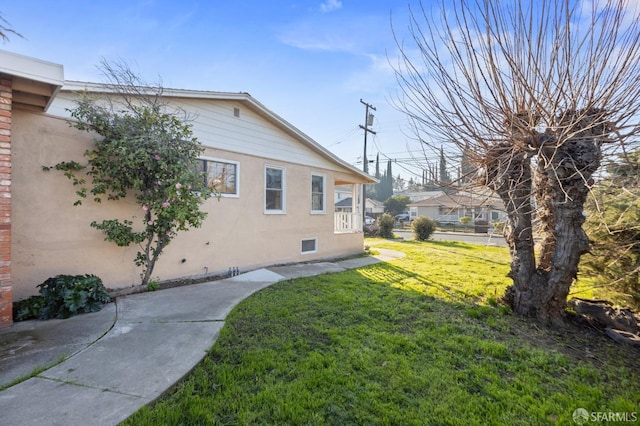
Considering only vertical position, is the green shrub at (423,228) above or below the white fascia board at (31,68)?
below

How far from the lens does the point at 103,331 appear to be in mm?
3449

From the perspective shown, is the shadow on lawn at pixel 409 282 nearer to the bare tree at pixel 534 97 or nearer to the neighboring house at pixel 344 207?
the bare tree at pixel 534 97

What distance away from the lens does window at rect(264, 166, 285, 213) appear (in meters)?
8.15

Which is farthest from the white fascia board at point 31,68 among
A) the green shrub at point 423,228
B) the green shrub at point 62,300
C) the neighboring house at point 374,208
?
the neighboring house at point 374,208

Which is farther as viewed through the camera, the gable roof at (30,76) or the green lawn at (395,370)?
the gable roof at (30,76)

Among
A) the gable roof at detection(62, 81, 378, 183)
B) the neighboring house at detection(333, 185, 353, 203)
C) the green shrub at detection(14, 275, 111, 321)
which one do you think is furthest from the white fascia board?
the neighboring house at detection(333, 185, 353, 203)

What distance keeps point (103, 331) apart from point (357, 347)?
10.3ft

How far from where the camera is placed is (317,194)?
977 cm

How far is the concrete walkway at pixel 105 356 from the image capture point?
206cm

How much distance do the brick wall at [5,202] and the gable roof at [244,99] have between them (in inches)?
57.4

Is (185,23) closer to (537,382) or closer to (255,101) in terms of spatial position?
(255,101)

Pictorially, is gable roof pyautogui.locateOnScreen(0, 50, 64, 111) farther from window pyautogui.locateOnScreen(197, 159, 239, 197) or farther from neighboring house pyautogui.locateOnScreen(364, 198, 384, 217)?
neighboring house pyautogui.locateOnScreen(364, 198, 384, 217)

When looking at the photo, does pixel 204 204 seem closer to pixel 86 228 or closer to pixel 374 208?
pixel 86 228

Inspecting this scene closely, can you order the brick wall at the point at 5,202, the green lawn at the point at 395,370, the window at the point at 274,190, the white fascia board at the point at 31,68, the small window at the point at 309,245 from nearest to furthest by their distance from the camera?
1. the green lawn at the point at 395,370
2. the white fascia board at the point at 31,68
3. the brick wall at the point at 5,202
4. the window at the point at 274,190
5. the small window at the point at 309,245
